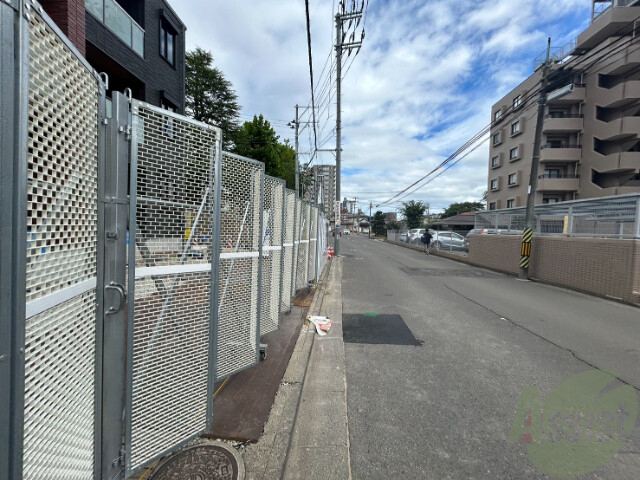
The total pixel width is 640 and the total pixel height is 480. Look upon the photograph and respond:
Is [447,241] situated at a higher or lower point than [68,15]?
lower

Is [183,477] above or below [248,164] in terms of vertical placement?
below

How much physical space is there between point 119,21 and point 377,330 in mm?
12911

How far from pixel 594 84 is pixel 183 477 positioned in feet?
117

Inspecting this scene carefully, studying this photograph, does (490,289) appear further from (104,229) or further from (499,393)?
(104,229)

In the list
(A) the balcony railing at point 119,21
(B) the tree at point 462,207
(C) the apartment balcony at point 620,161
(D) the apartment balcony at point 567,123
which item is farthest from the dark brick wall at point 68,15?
(B) the tree at point 462,207

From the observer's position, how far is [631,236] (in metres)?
7.12

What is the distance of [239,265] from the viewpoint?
10.6ft


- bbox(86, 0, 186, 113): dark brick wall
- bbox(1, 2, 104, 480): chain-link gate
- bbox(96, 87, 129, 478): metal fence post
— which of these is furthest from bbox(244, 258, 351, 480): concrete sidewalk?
bbox(86, 0, 186, 113): dark brick wall

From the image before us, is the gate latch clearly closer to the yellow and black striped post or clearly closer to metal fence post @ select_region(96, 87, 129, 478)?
metal fence post @ select_region(96, 87, 129, 478)

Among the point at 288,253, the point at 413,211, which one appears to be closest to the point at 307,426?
the point at 288,253

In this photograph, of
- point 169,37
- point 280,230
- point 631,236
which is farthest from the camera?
point 169,37

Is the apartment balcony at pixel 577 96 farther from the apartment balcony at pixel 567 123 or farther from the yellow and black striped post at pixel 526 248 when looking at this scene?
the yellow and black striped post at pixel 526 248

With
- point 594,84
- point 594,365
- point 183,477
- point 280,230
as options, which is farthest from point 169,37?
point 594,84

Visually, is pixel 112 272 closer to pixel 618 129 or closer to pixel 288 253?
pixel 288 253
